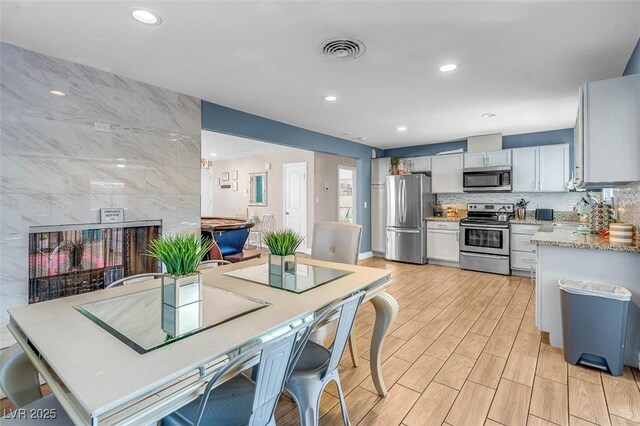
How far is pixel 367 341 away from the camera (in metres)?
2.74

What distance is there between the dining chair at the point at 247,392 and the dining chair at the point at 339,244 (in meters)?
1.20

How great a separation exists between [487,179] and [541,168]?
74cm

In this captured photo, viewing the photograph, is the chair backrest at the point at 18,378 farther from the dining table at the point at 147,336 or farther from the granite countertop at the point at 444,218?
the granite countertop at the point at 444,218

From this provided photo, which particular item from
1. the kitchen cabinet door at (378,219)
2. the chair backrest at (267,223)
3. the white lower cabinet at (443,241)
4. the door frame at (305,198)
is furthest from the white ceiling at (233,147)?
the white lower cabinet at (443,241)

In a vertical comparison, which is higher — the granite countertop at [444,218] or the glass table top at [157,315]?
the granite countertop at [444,218]

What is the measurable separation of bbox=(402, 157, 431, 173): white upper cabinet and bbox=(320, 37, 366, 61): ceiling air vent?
4003 millimetres

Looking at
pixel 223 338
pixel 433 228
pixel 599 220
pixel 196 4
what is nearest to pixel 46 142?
pixel 196 4

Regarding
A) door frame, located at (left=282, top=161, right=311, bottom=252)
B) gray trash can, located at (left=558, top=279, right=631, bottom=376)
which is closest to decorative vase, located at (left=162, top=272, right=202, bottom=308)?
gray trash can, located at (left=558, top=279, right=631, bottom=376)

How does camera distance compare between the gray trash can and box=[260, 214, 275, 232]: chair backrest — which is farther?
box=[260, 214, 275, 232]: chair backrest

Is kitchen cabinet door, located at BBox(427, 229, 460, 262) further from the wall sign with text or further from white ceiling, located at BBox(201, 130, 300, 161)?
the wall sign with text

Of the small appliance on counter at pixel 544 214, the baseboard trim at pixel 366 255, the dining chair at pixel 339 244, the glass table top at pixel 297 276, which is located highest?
the small appliance on counter at pixel 544 214

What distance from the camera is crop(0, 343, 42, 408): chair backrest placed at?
1.20 metres

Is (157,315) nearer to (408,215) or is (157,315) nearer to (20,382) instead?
(20,382)

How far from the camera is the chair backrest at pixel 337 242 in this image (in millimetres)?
2490
